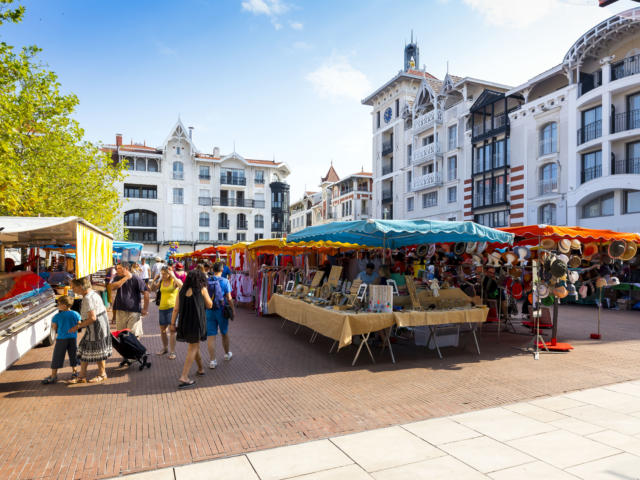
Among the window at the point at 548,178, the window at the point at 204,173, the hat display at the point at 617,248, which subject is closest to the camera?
the hat display at the point at 617,248

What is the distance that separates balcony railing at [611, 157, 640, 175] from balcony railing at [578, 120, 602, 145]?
1.71m

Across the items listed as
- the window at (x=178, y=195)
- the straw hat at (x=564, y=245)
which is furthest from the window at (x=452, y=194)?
the window at (x=178, y=195)

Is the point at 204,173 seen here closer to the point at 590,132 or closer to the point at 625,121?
the point at 590,132

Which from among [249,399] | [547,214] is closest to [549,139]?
[547,214]

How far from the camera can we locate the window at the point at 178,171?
155 feet

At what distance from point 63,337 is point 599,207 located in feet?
80.2

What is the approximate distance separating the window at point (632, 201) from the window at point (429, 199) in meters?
13.8

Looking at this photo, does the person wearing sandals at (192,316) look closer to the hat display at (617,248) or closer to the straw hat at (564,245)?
the straw hat at (564,245)

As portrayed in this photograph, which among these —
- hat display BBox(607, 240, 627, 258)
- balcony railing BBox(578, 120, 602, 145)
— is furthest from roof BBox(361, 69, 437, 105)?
hat display BBox(607, 240, 627, 258)

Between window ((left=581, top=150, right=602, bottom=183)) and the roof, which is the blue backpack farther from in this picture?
the roof

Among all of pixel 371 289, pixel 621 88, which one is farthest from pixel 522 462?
pixel 621 88

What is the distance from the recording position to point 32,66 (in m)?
12.6

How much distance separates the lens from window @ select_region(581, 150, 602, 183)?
21.4 metres

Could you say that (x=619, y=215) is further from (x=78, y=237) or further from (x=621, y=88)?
(x=78, y=237)
